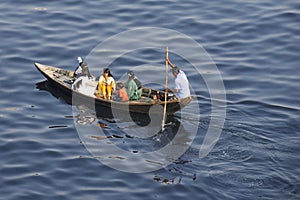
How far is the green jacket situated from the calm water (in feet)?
4.70

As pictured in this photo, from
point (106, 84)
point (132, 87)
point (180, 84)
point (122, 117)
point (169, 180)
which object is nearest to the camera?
point (169, 180)

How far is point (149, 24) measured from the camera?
32688 mm

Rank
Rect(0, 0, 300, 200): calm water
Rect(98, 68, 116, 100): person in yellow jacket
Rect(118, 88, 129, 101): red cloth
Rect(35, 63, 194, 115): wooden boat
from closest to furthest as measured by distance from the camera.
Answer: Rect(0, 0, 300, 200): calm water
Rect(35, 63, 194, 115): wooden boat
Rect(118, 88, 129, 101): red cloth
Rect(98, 68, 116, 100): person in yellow jacket

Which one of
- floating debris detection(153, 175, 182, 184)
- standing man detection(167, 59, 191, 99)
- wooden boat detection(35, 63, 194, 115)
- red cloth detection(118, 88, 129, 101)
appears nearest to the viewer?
floating debris detection(153, 175, 182, 184)

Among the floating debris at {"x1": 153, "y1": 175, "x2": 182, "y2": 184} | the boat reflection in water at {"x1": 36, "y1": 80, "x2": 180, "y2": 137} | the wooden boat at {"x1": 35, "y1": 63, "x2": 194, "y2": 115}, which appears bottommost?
the floating debris at {"x1": 153, "y1": 175, "x2": 182, "y2": 184}

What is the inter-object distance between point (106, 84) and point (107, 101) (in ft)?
2.30

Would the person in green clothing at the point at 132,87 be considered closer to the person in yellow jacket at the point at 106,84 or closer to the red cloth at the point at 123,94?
the red cloth at the point at 123,94

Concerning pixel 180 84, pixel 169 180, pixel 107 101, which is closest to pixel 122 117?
pixel 107 101

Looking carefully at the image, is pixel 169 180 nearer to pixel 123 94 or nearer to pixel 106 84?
pixel 123 94

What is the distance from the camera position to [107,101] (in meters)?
25.5

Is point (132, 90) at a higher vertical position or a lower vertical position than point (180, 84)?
lower

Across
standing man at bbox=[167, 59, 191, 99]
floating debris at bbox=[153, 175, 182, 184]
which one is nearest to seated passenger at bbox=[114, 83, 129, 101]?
standing man at bbox=[167, 59, 191, 99]

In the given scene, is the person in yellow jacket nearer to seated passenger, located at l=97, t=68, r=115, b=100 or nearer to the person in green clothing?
seated passenger, located at l=97, t=68, r=115, b=100

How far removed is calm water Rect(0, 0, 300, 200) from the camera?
69.5 feet
